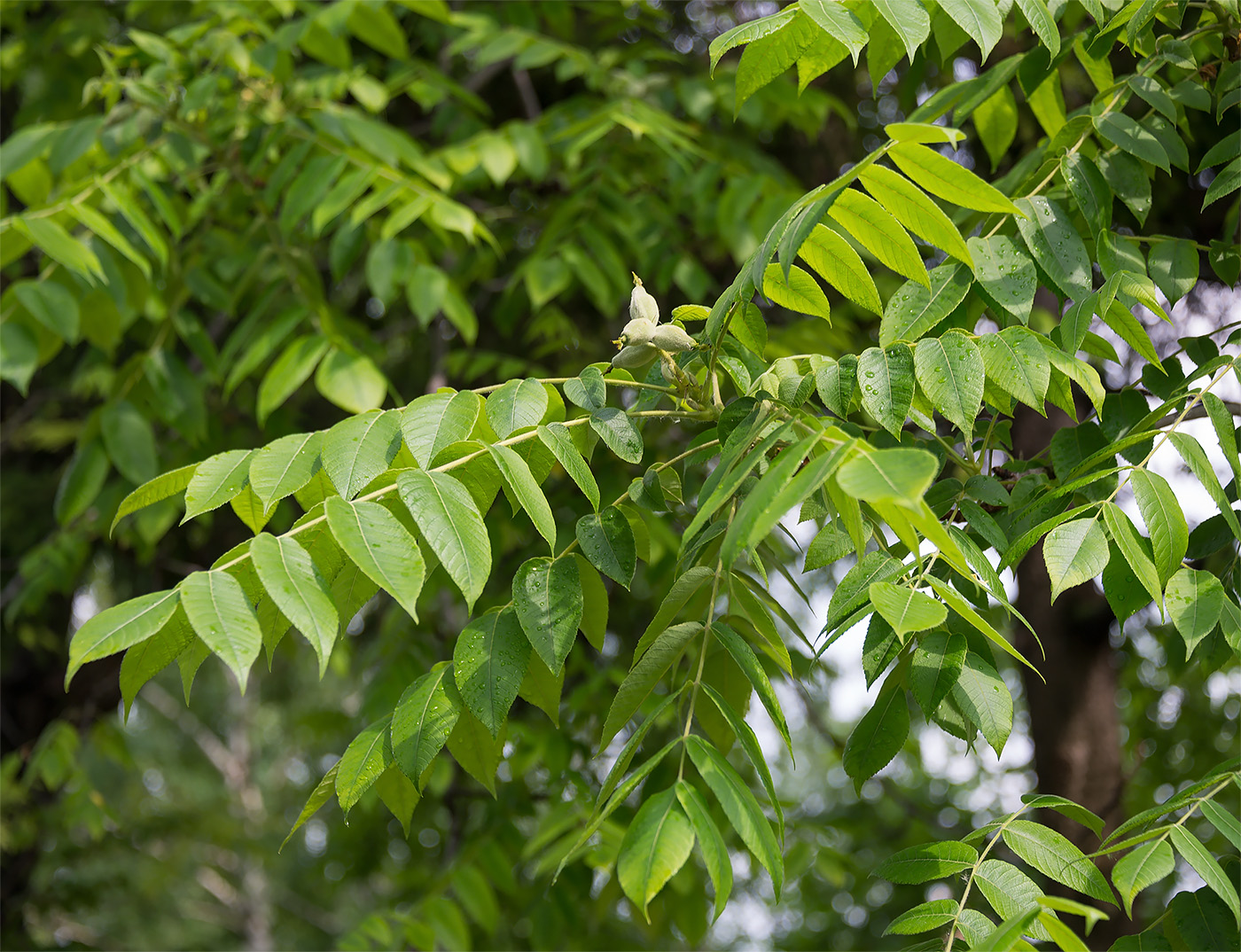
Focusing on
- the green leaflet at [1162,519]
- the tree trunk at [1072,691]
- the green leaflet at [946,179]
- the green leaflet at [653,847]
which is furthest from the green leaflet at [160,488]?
the tree trunk at [1072,691]

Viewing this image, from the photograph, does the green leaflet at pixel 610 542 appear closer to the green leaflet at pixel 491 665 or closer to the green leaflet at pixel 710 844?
the green leaflet at pixel 491 665

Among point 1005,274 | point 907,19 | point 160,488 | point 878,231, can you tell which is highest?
point 907,19

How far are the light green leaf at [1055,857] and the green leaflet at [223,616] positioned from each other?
947 mm

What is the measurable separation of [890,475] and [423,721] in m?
0.71

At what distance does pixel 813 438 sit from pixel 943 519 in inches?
22.8

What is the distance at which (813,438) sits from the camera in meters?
1.06

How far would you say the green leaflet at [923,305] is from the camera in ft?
4.83

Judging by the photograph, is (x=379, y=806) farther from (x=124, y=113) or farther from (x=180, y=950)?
(x=180, y=950)

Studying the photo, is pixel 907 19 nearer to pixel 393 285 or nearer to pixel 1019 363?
pixel 1019 363

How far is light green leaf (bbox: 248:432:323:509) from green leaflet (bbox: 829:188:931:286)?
0.82 m

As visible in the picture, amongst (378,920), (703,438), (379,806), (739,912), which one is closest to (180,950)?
(739,912)

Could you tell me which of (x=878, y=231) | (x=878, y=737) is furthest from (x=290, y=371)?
(x=878, y=737)

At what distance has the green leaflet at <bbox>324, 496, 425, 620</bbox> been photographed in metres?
1.14

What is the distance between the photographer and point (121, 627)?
1.12 meters
